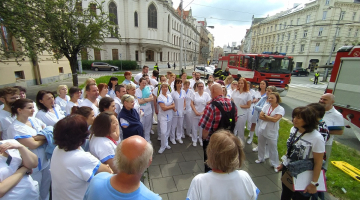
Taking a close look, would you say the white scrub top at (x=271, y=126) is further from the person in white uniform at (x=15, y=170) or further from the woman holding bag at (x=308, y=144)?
the person in white uniform at (x=15, y=170)

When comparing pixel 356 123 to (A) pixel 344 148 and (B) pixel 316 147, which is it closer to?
(A) pixel 344 148

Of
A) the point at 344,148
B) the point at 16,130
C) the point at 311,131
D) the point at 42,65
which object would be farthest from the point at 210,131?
the point at 42,65

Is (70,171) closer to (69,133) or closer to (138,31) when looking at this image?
(69,133)

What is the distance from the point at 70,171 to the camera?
5.33 feet

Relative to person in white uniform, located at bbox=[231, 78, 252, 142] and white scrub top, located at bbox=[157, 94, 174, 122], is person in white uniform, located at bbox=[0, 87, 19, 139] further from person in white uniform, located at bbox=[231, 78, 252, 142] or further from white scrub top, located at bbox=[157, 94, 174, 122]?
person in white uniform, located at bbox=[231, 78, 252, 142]

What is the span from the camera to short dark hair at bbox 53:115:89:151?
163 cm

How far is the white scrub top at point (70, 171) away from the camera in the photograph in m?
1.62

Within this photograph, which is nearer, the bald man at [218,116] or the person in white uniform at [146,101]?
the bald man at [218,116]

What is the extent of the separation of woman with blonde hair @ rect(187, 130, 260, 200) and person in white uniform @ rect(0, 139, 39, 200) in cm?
168

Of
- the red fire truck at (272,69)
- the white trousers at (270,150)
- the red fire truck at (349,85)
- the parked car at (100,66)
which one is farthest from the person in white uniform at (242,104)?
the parked car at (100,66)

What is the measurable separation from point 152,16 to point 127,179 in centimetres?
3798

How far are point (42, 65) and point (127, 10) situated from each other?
22999 mm

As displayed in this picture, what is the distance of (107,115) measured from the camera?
85.4 inches

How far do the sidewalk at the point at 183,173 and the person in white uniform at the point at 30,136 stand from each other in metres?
1.69
